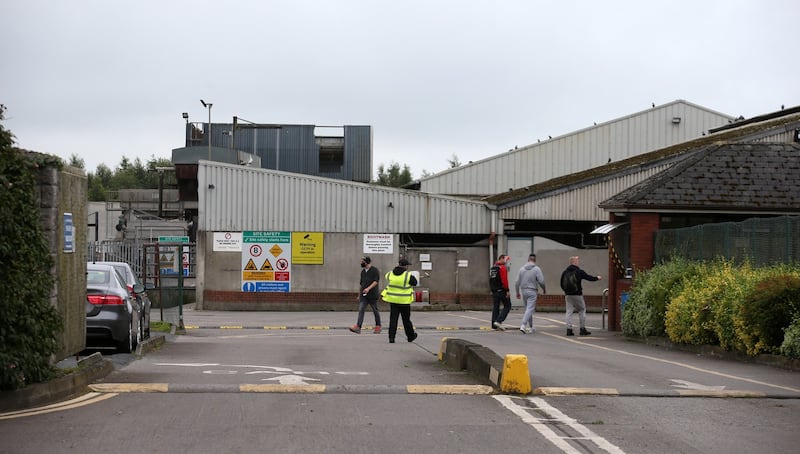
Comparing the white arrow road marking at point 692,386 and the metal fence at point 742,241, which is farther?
the metal fence at point 742,241

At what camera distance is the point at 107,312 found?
584 inches

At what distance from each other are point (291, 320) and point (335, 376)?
17646 mm

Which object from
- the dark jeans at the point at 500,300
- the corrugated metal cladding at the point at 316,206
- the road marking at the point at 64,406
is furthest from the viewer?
the corrugated metal cladding at the point at 316,206

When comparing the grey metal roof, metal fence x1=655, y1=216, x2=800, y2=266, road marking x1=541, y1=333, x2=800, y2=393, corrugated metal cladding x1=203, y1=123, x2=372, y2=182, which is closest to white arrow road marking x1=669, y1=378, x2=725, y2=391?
road marking x1=541, y1=333, x2=800, y2=393

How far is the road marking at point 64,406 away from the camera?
28.6ft

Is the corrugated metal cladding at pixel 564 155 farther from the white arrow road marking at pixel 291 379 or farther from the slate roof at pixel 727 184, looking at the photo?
the white arrow road marking at pixel 291 379

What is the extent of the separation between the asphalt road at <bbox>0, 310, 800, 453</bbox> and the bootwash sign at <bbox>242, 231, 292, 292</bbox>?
65.2 feet

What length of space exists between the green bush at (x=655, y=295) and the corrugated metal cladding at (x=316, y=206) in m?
15.7

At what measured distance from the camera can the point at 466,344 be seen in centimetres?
1314

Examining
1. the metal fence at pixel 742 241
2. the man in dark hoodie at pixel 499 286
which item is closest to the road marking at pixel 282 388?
the metal fence at pixel 742 241

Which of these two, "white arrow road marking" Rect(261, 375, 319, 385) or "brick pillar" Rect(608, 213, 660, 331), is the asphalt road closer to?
"white arrow road marking" Rect(261, 375, 319, 385)

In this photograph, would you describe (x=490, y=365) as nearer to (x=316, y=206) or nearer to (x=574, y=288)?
(x=574, y=288)

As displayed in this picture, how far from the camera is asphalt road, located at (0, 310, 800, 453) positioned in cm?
768

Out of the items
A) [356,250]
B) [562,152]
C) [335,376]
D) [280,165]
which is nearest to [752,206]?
[335,376]
